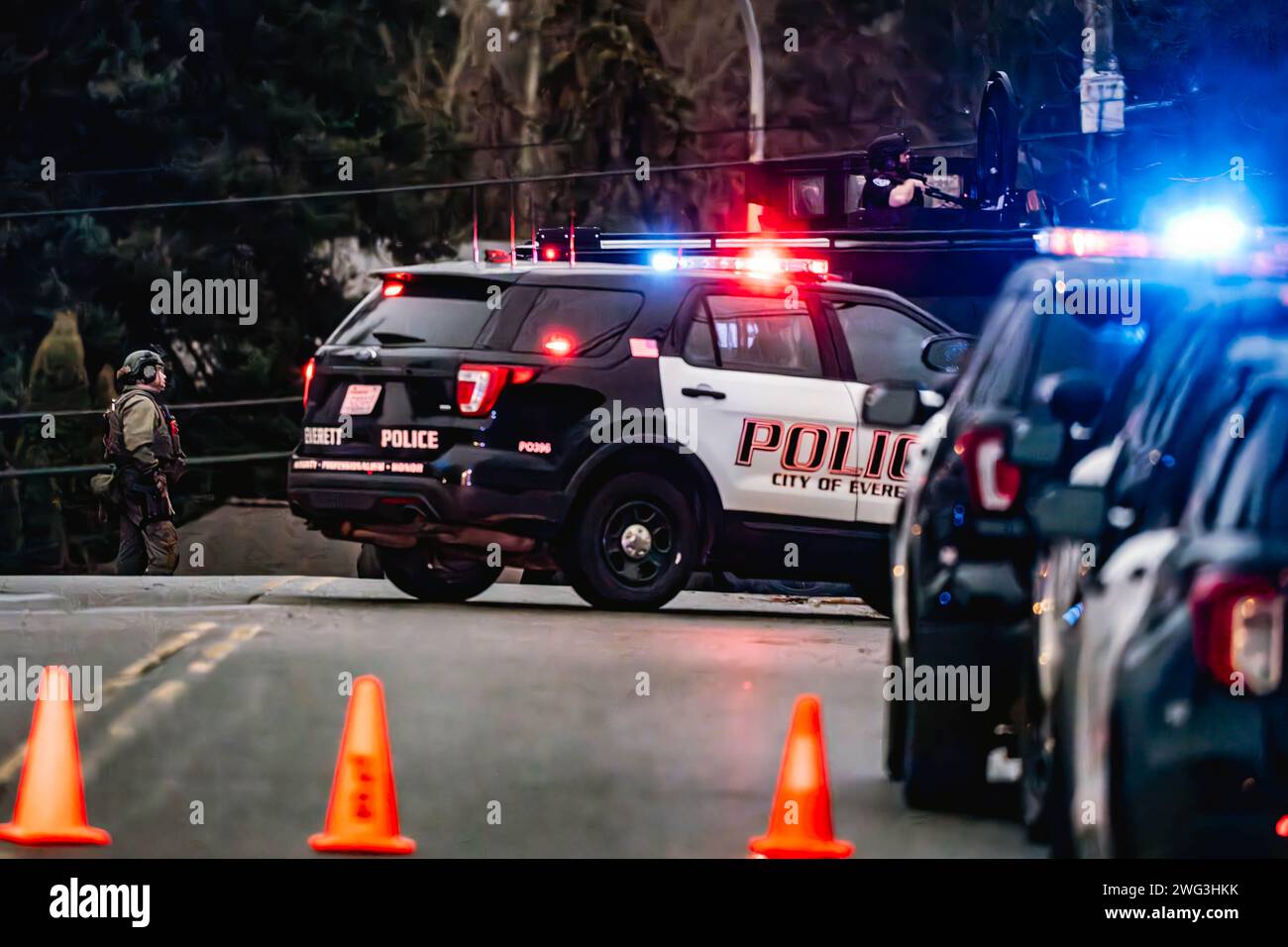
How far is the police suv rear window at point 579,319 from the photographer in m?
15.2

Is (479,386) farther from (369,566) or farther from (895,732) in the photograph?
(895,732)

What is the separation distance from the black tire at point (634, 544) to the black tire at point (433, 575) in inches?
45.9

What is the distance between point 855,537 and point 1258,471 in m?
9.33

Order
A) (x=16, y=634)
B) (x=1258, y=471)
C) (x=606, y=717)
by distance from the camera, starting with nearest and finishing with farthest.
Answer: (x=1258, y=471)
(x=606, y=717)
(x=16, y=634)

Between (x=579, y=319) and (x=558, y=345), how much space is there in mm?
219

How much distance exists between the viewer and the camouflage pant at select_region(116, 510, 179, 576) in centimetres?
1692

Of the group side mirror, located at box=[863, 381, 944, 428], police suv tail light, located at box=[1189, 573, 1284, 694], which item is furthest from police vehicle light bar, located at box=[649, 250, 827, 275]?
police suv tail light, located at box=[1189, 573, 1284, 694]

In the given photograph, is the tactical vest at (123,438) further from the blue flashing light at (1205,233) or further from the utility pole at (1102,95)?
the blue flashing light at (1205,233)

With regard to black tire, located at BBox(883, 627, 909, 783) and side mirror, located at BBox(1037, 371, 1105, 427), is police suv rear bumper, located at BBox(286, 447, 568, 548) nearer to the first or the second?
black tire, located at BBox(883, 627, 909, 783)

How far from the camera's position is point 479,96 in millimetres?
39875

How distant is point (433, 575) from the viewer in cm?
1641

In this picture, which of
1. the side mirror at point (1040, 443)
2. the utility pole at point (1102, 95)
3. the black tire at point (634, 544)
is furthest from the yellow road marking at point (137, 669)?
the utility pole at point (1102, 95)
